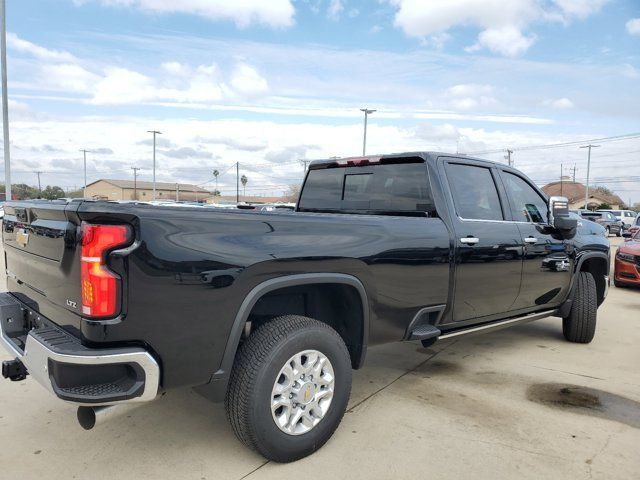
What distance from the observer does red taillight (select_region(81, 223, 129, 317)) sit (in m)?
2.27

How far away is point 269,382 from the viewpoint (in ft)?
8.91

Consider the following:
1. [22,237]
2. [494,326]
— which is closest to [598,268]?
[494,326]

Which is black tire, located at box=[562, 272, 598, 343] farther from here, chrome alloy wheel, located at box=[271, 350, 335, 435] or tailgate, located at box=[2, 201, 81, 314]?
tailgate, located at box=[2, 201, 81, 314]

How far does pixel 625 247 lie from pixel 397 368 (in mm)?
7210

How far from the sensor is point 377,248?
3242 millimetres

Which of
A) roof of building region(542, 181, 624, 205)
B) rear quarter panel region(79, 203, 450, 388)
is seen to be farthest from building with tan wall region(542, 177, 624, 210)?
rear quarter panel region(79, 203, 450, 388)

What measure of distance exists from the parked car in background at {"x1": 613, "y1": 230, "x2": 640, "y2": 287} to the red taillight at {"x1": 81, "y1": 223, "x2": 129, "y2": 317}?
9.66 m

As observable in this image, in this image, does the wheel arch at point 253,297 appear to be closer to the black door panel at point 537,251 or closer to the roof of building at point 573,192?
the black door panel at point 537,251

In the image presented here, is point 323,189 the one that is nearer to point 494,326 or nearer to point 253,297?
point 494,326

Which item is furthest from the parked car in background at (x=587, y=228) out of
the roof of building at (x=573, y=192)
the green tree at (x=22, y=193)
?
the roof of building at (x=573, y=192)

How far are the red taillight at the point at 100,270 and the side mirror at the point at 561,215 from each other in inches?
154

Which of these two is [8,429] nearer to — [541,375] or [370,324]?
[370,324]

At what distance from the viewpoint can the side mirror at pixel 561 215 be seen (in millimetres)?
4660

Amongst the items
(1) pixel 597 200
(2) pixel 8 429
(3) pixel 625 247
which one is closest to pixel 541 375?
(2) pixel 8 429
